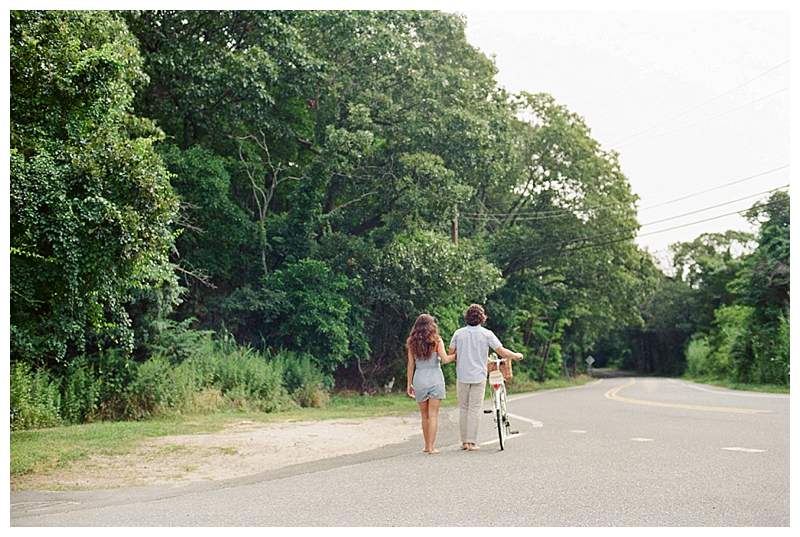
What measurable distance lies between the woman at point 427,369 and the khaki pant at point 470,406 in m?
0.29

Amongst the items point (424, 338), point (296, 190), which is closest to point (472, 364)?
point (424, 338)

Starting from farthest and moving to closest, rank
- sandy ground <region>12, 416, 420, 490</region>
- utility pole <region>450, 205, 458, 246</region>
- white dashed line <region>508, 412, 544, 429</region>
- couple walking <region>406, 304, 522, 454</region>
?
utility pole <region>450, 205, 458, 246</region> < white dashed line <region>508, 412, 544, 429</region> < couple walking <region>406, 304, 522, 454</region> < sandy ground <region>12, 416, 420, 490</region>

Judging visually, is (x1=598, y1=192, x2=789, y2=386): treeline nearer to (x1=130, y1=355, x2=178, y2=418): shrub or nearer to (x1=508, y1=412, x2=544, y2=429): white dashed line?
(x1=508, y1=412, x2=544, y2=429): white dashed line

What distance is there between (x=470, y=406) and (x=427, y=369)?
29.0 inches

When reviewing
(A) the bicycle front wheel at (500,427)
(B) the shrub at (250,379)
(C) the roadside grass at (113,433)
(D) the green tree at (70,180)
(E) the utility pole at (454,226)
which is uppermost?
(E) the utility pole at (454,226)

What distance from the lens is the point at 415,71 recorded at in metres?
30.0

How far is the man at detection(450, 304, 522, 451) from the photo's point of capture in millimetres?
11258

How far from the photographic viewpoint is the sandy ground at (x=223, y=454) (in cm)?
983

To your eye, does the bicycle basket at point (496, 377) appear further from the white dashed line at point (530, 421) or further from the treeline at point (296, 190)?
the treeline at point (296, 190)

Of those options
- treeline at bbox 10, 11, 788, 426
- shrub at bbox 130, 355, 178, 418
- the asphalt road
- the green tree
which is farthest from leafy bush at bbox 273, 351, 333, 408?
the asphalt road

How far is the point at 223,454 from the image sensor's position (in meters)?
12.0

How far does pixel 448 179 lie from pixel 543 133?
13.7 metres

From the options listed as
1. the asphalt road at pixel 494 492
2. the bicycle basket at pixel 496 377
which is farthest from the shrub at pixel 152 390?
the bicycle basket at pixel 496 377

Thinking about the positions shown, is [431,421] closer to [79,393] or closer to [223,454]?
[223,454]
